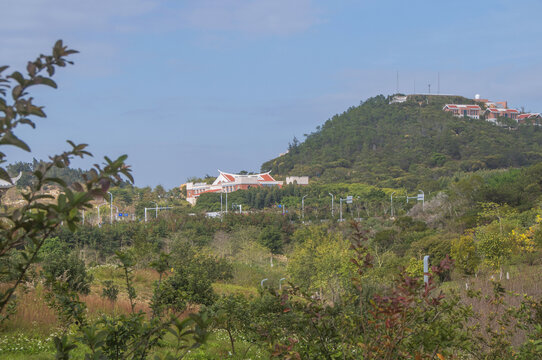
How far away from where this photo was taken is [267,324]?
12.1 ft

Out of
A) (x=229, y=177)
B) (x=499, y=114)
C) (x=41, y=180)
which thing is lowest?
(x=41, y=180)

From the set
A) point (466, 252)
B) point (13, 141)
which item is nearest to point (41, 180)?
point (13, 141)

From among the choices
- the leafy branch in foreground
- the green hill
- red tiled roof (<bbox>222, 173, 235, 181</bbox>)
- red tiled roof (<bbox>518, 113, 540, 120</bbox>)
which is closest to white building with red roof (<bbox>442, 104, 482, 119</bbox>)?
the green hill

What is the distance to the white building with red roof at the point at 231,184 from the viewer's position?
54844 mm

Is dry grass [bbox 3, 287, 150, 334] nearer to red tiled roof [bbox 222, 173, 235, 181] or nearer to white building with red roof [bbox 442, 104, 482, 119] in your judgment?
red tiled roof [bbox 222, 173, 235, 181]

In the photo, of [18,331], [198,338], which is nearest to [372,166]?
[18,331]

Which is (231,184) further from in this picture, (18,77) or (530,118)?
(18,77)

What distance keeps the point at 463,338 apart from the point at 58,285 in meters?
2.08

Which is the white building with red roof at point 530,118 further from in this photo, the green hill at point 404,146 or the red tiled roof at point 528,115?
the green hill at point 404,146

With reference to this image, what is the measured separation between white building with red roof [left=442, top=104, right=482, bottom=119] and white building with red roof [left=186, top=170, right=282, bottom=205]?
33900 mm

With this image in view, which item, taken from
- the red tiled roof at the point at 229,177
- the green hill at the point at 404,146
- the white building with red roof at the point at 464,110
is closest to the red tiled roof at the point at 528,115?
the green hill at the point at 404,146

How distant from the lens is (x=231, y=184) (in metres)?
55.0

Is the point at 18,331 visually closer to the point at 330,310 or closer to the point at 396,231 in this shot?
the point at 330,310

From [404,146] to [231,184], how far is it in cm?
2511
